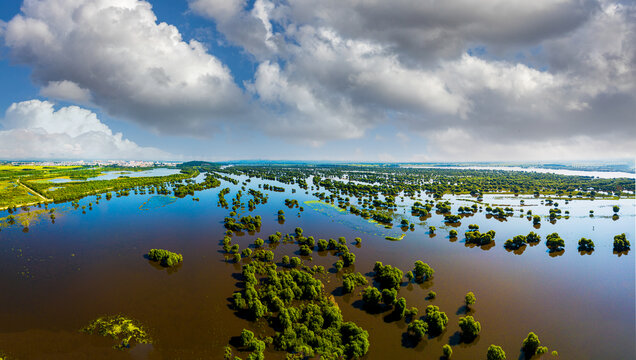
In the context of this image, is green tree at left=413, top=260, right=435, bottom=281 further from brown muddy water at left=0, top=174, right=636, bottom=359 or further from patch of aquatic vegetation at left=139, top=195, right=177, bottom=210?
patch of aquatic vegetation at left=139, top=195, right=177, bottom=210

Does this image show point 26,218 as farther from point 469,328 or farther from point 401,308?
point 469,328

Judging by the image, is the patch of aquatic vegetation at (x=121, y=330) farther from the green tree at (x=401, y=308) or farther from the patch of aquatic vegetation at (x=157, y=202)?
the patch of aquatic vegetation at (x=157, y=202)

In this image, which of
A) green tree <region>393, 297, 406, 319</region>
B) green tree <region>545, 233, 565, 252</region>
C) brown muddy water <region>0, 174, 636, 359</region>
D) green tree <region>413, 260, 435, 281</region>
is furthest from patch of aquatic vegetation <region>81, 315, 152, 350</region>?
green tree <region>545, 233, 565, 252</region>

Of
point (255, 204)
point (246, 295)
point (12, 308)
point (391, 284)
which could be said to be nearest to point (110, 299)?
point (12, 308)

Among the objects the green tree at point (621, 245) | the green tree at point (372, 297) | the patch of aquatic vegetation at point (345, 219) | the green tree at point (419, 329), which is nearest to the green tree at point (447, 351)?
the green tree at point (419, 329)

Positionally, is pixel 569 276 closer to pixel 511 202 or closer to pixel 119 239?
pixel 511 202
